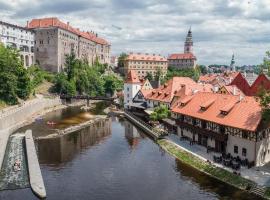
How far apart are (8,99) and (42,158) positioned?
115ft

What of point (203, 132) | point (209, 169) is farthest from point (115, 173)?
point (203, 132)

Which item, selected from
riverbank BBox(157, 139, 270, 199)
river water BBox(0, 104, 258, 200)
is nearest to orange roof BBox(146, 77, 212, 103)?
river water BBox(0, 104, 258, 200)

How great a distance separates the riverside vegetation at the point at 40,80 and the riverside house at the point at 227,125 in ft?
131

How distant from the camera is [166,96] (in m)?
73.8

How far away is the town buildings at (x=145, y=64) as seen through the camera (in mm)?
168500

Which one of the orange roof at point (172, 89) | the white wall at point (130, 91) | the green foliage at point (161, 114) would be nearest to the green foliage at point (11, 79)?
the white wall at point (130, 91)

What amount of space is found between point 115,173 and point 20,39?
305 feet

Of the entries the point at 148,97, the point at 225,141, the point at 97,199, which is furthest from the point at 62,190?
the point at 148,97

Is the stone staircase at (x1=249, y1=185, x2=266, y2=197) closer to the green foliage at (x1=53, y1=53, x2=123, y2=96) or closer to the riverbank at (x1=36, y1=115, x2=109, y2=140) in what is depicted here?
the riverbank at (x1=36, y1=115, x2=109, y2=140)

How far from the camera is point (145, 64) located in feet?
570

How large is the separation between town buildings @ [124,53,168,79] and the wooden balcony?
115631 mm

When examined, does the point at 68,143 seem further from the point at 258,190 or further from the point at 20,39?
the point at 20,39

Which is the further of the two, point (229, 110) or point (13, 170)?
point (229, 110)

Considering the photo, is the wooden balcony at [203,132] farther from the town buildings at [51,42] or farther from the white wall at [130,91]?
the town buildings at [51,42]
